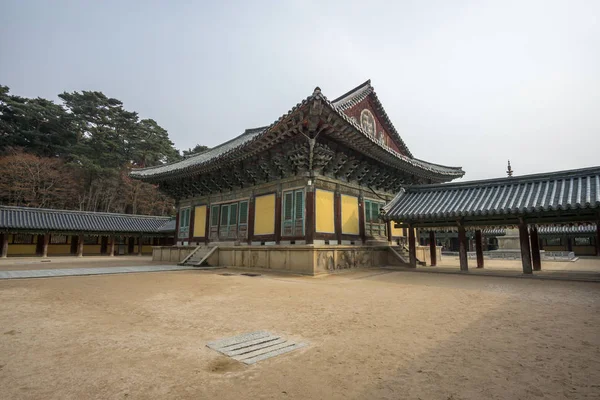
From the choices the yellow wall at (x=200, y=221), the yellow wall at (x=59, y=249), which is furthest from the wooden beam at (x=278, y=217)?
the yellow wall at (x=59, y=249)

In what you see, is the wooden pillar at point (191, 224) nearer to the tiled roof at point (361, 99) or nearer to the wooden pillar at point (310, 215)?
the wooden pillar at point (310, 215)

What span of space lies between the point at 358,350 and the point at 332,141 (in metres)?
10.4

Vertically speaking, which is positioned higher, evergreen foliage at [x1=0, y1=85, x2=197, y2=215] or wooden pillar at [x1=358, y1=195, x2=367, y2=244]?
evergreen foliage at [x1=0, y1=85, x2=197, y2=215]

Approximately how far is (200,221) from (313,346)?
16552mm

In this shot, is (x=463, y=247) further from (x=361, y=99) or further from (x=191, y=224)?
(x=191, y=224)

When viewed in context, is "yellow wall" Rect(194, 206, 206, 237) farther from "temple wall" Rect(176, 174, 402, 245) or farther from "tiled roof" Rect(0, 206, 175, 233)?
"tiled roof" Rect(0, 206, 175, 233)

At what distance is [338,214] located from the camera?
544 inches

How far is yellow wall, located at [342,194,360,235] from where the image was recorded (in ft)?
46.7

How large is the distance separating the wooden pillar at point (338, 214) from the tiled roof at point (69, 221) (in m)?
25.9

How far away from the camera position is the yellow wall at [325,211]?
1295 centimetres


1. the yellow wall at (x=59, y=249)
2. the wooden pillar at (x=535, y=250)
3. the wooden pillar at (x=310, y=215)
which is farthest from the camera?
the yellow wall at (x=59, y=249)

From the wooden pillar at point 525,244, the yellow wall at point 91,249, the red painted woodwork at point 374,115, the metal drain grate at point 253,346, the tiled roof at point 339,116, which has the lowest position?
the metal drain grate at point 253,346

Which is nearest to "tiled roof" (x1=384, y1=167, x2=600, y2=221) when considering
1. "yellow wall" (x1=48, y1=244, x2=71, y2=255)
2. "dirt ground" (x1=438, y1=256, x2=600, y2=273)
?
"dirt ground" (x1=438, y1=256, x2=600, y2=273)

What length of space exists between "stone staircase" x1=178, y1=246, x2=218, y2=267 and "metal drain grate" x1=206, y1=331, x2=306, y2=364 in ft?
38.8
